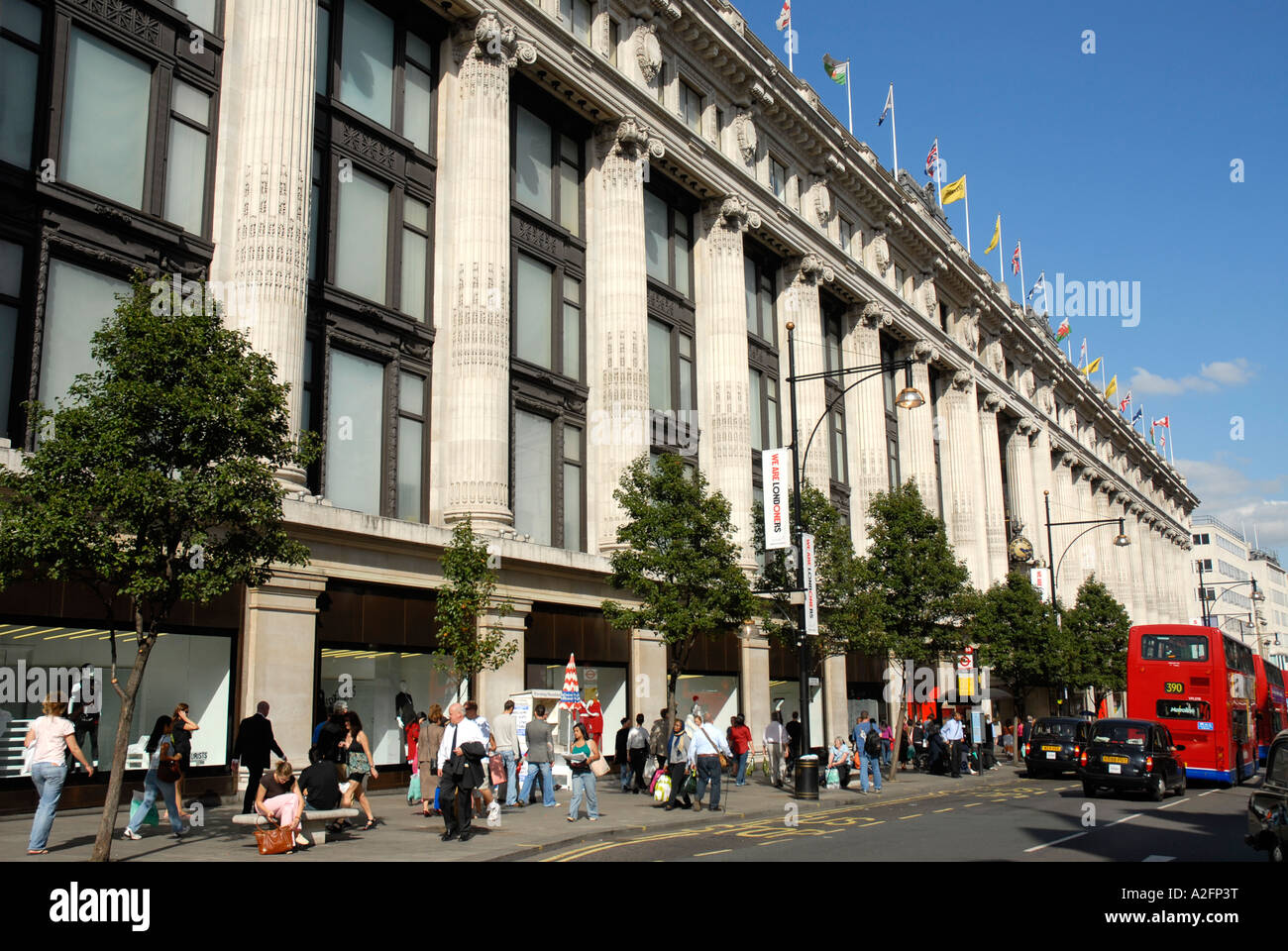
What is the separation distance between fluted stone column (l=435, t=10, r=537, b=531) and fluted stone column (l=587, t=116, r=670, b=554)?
4.13 metres

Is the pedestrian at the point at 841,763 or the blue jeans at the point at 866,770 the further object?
the pedestrian at the point at 841,763

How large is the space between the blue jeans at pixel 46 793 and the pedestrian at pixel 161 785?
7.22ft

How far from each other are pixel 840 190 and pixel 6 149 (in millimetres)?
35947

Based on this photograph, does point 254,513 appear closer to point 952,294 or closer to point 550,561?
point 550,561

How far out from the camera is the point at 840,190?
48.2 meters

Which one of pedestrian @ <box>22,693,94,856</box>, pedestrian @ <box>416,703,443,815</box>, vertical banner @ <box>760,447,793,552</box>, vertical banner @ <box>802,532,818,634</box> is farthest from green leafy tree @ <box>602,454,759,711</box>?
pedestrian @ <box>22,693,94,856</box>

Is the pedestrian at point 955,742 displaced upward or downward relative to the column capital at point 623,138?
downward

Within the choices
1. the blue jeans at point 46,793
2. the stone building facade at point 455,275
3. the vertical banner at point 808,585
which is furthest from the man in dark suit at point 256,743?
the vertical banner at point 808,585

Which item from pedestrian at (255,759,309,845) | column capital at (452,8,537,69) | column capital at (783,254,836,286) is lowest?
pedestrian at (255,759,309,845)

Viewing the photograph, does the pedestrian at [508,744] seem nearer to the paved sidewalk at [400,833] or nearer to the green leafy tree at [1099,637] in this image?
the paved sidewalk at [400,833]

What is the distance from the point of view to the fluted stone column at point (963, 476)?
A: 55750 mm

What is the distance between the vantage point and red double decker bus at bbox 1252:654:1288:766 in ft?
127

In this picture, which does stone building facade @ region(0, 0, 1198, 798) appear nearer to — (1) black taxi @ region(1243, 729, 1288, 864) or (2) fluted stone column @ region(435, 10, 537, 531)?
(2) fluted stone column @ region(435, 10, 537, 531)

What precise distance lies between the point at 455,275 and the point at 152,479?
14.7 metres
